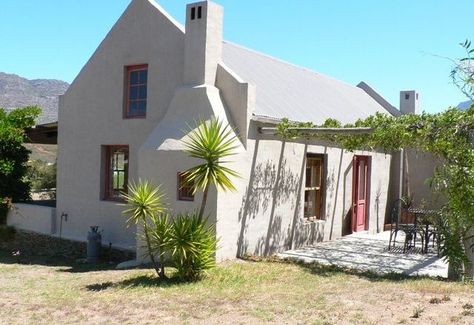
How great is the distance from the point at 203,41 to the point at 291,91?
13.8 ft

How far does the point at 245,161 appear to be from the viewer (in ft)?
36.1

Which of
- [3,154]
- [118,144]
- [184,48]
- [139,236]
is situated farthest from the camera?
[3,154]

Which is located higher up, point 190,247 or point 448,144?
point 448,144

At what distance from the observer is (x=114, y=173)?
13.8 meters

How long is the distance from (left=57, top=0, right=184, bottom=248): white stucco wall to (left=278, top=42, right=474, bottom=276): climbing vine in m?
3.35

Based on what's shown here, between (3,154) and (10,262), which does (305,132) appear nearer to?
(10,262)

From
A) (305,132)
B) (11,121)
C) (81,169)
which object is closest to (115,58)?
(81,169)

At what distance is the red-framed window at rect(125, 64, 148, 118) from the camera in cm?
1284

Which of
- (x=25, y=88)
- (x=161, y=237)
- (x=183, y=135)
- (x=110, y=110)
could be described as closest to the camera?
(x=161, y=237)

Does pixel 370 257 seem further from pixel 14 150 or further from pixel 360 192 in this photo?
pixel 14 150

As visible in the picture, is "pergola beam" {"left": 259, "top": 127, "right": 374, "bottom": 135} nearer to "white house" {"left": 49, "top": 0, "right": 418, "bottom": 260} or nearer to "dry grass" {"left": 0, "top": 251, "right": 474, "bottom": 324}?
"white house" {"left": 49, "top": 0, "right": 418, "bottom": 260}

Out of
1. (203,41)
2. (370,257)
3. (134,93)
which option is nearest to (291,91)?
(203,41)

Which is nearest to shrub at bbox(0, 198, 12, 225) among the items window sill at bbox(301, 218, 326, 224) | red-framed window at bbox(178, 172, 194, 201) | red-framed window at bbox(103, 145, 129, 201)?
red-framed window at bbox(103, 145, 129, 201)

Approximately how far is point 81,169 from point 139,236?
13.5 ft
